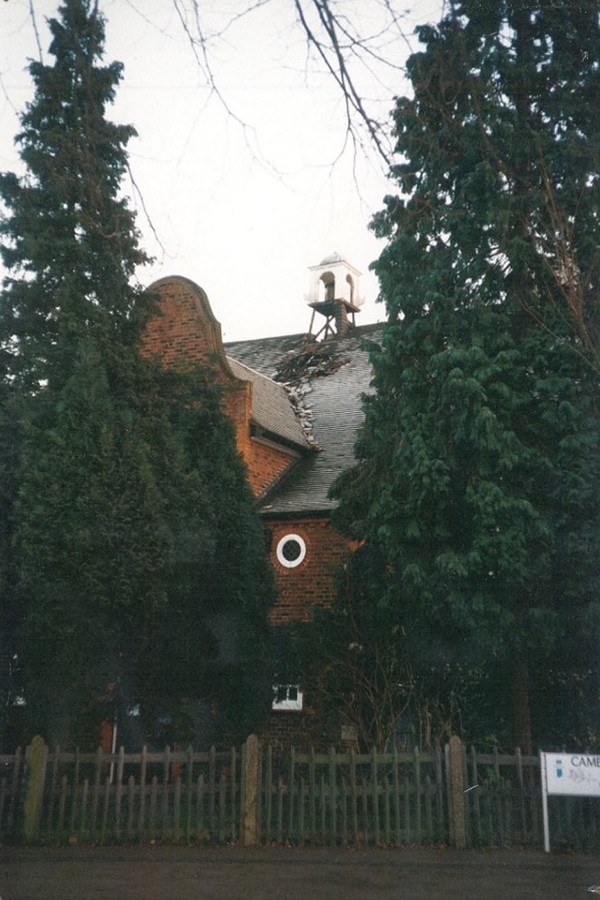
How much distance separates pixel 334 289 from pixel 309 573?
1701 centimetres

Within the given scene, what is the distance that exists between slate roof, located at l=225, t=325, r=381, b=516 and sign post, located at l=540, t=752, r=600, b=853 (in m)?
6.44

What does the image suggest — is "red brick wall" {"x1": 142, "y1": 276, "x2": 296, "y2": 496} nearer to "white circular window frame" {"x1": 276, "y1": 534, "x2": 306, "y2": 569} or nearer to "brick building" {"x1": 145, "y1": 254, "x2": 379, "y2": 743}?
"brick building" {"x1": 145, "y1": 254, "x2": 379, "y2": 743}

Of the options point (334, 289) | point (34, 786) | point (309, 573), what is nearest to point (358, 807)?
point (34, 786)

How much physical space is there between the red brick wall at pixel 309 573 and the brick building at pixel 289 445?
19 mm

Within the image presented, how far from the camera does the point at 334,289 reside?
31156mm

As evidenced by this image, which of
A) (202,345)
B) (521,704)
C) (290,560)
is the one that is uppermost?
(202,345)

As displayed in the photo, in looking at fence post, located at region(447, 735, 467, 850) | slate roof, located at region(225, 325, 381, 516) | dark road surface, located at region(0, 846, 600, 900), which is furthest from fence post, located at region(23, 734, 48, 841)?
slate roof, located at region(225, 325, 381, 516)

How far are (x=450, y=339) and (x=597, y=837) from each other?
6549mm

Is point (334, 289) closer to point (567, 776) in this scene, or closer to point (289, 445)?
point (289, 445)

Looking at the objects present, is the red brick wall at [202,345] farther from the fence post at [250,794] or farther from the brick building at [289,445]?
the fence post at [250,794]

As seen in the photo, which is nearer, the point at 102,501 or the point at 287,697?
the point at 102,501

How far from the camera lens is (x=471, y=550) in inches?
432

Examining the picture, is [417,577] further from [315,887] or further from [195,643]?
[315,887]

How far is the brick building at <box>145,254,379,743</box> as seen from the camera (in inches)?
613
